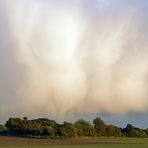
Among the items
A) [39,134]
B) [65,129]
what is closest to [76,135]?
[65,129]

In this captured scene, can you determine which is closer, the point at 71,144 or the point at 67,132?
the point at 71,144

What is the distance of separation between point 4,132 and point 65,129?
25.0 meters

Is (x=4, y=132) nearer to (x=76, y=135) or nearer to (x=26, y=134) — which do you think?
(x=26, y=134)

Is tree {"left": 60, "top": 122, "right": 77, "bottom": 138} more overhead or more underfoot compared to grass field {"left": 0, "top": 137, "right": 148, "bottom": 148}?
more overhead

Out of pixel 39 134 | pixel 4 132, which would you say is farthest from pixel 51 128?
pixel 4 132

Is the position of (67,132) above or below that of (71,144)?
above

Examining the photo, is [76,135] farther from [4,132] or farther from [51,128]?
[4,132]

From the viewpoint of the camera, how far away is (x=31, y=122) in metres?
199

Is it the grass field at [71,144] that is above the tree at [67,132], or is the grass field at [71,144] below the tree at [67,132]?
below

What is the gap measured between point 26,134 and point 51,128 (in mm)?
10079

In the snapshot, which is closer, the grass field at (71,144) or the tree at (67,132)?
the grass field at (71,144)

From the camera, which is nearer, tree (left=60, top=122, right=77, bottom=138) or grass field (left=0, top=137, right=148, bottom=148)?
grass field (left=0, top=137, right=148, bottom=148)

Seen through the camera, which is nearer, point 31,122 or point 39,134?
point 39,134

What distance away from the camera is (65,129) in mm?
195750
